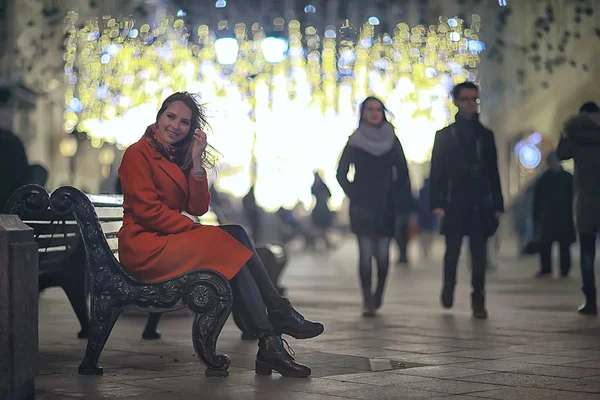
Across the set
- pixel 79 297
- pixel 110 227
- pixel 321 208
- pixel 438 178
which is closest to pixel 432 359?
pixel 110 227

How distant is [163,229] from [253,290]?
0.65 meters

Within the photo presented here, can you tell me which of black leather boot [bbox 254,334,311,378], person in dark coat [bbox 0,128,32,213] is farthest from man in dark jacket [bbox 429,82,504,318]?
black leather boot [bbox 254,334,311,378]

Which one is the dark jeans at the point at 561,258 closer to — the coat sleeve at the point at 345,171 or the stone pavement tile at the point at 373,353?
the coat sleeve at the point at 345,171

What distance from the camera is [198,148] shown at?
25.6 feet

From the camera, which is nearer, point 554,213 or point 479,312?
point 479,312

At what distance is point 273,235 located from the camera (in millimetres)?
38906

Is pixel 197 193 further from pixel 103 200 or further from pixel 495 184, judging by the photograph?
pixel 495 184

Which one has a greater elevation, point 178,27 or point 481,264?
point 178,27

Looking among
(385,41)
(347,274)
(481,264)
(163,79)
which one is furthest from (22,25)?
(481,264)

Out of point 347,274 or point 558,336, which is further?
point 347,274

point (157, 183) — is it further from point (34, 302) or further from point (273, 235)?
point (273, 235)

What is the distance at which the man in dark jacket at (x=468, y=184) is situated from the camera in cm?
1201

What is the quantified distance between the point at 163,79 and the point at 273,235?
12.4 m

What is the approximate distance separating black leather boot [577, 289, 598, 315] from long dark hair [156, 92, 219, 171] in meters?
5.25
